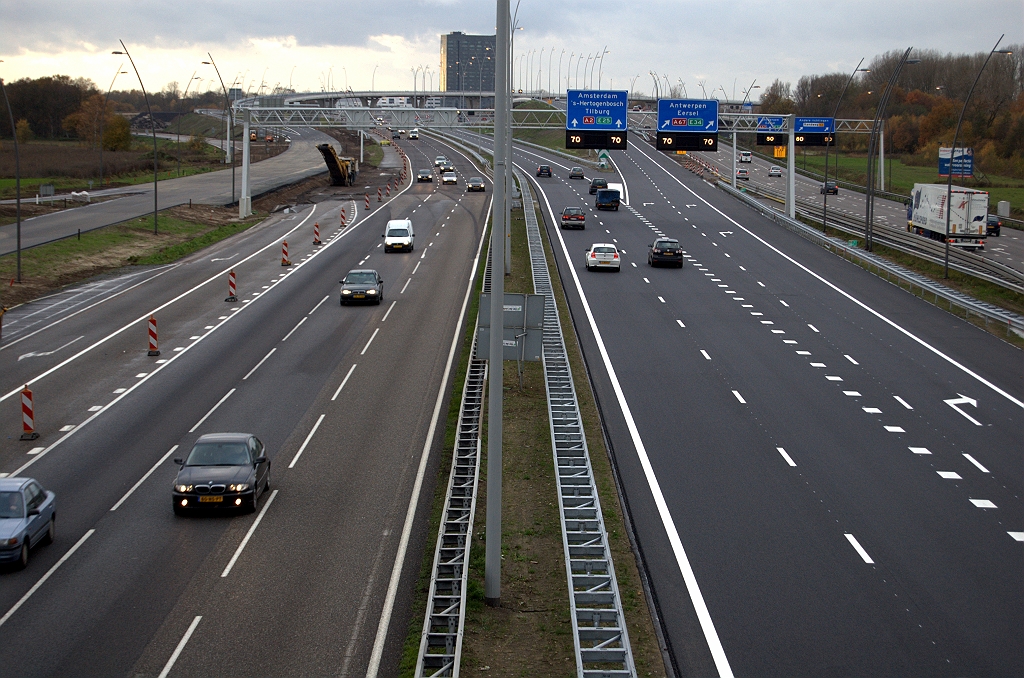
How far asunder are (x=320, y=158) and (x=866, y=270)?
9154 cm

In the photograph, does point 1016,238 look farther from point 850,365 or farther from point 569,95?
point 850,365

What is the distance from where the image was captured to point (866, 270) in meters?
48.5

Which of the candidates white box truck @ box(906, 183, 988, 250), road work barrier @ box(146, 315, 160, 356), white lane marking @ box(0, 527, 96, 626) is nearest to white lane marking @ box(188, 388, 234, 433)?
road work barrier @ box(146, 315, 160, 356)

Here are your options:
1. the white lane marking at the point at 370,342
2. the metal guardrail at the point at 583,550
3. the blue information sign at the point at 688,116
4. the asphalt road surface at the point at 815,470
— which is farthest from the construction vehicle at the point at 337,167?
the metal guardrail at the point at 583,550

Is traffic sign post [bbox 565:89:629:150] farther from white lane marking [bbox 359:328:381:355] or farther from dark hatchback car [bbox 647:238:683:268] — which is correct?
white lane marking [bbox 359:328:381:355]

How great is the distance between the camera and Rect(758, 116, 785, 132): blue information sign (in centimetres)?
6900

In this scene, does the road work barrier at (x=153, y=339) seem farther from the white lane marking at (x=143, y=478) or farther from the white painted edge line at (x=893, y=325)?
the white painted edge line at (x=893, y=325)

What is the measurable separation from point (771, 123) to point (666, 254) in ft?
82.0

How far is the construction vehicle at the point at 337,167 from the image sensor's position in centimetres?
8875

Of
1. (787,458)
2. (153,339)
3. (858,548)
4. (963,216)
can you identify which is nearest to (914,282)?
(963,216)

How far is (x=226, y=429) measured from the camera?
2423 cm

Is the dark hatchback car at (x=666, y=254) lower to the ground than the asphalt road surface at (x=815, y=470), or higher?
higher

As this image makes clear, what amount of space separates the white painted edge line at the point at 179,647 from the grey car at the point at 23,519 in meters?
3.74

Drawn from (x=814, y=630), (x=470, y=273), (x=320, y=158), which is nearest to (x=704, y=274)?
(x=470, y=273)
